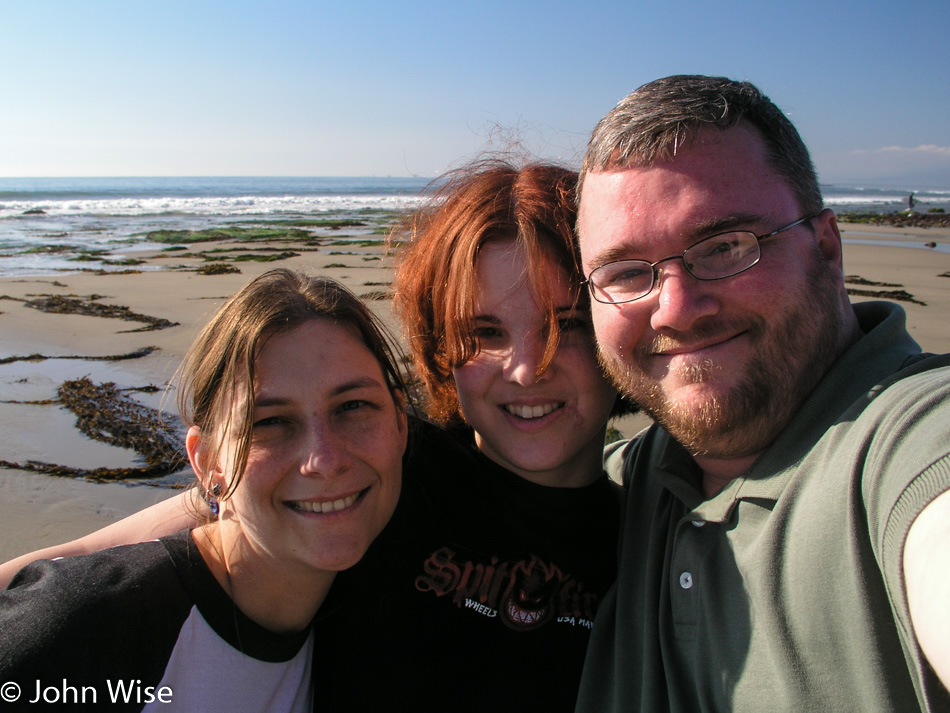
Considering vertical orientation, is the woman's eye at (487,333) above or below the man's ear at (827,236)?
below

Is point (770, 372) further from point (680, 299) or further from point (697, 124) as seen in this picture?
point (697, 124)

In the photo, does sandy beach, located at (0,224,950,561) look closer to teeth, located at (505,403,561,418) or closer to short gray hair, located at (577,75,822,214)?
teeth, located at (505,403,561,418)

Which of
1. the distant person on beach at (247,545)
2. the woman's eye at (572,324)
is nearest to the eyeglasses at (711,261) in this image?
the woman's eye at (572,324)

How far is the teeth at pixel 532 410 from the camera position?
2.23 metres

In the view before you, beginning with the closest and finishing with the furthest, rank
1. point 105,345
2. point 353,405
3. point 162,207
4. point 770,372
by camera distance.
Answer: point 770,372 → point 353,405 → point 105,345 → point 162,207

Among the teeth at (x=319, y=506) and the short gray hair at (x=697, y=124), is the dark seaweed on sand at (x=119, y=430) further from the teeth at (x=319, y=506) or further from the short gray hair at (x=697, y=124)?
the short gray hair at (x=697, y=124)

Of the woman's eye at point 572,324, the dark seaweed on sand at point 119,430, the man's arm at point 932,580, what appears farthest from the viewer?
the dark seaweed on sand at point 119,430

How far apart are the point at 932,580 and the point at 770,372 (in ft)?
2.42

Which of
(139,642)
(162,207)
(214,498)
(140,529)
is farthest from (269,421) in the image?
(162,207)

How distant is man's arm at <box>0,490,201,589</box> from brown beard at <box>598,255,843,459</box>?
6.41 feet

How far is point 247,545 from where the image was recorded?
205 centimetres

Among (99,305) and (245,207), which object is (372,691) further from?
(245,207)

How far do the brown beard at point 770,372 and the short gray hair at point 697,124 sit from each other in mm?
330

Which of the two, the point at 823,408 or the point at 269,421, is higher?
the point at 823,408
